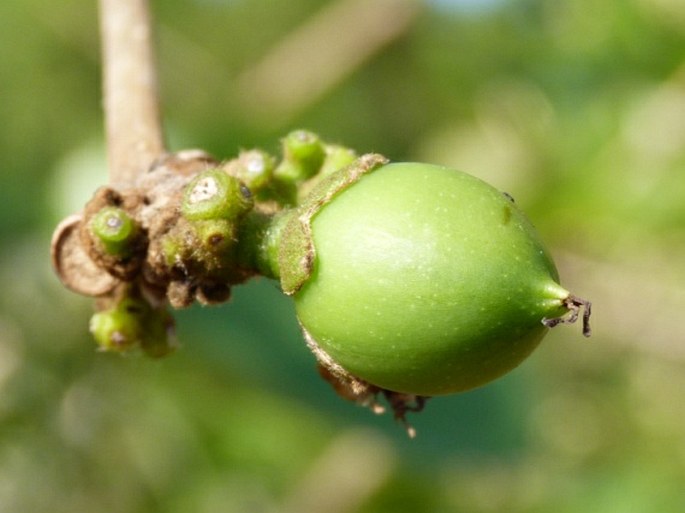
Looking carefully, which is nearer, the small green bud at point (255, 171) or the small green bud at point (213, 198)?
the small green bud at point (213, 198)

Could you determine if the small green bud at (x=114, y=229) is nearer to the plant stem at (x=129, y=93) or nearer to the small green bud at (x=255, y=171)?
the plant stem at (x=129, y=93)

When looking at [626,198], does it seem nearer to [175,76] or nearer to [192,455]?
[192,455]

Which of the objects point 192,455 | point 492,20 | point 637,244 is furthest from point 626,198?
point 192,455

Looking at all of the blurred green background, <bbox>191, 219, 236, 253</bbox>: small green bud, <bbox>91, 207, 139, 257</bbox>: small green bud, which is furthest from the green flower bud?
the blurred green background

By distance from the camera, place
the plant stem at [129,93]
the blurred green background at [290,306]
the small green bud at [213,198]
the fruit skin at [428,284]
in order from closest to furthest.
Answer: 1. the fruit skin at [428,284]
2. the small green bud at [213,198]
3. the plant stem at [129,93]
4. the blurred green background at [290,306]

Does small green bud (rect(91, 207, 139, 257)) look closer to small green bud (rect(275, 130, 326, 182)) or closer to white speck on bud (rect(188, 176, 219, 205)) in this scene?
white speck on bud (rect(188, 176, 219, 205))

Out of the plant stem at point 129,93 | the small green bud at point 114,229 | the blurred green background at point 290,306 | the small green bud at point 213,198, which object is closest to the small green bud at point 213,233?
the small green bud at point 213,198

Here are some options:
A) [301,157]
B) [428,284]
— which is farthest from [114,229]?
[428,284]
